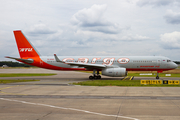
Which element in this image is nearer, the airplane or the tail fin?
the airplane

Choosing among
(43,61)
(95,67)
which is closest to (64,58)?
(43,61)

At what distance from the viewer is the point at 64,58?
120ft

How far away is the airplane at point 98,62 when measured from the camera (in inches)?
1273

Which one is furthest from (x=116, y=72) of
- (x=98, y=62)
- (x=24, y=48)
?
(x=24, y=48)

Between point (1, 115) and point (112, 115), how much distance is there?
5533mm

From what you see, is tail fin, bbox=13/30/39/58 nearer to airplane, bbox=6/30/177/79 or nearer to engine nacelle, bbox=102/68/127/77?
airplane, bbox=6/30/177/79

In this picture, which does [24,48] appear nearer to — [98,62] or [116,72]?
[98,62]

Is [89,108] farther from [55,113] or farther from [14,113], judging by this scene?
[14,113]

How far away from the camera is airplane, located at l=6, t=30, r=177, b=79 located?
3232 centimetres

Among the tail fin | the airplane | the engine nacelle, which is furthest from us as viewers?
the tail fin

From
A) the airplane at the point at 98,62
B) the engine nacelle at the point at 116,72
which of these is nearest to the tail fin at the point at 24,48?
the airplane at the point at 98,62

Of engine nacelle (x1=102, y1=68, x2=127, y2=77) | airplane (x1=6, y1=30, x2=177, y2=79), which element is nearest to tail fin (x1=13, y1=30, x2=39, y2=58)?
airplane (x1=6, y1=30, x2=177, y2=79)

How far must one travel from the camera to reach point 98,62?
34.6 metres

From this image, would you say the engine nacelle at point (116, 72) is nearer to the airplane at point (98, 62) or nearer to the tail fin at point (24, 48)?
the airplane at point (98, 62)
